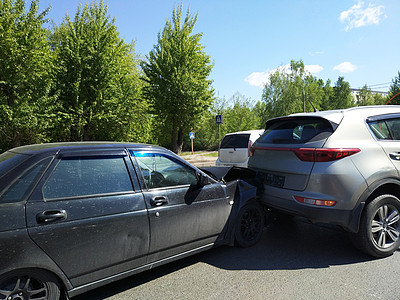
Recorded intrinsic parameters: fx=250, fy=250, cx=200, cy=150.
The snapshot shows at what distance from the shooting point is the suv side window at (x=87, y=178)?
7.33 ft

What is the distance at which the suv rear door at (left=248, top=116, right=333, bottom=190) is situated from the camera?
3203 mm

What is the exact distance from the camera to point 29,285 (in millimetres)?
2012

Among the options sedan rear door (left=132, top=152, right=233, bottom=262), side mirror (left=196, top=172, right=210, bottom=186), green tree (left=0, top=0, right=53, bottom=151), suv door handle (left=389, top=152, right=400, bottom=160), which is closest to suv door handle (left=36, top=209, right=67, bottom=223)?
sedan rear door (left=132, top=152, right=233, bottom=262)

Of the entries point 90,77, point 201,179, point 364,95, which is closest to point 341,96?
point 364,95

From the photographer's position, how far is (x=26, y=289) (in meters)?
1.97

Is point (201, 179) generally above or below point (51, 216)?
above

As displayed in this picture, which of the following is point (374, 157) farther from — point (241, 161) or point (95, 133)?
point (95, 133)

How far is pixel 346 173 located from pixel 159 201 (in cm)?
224

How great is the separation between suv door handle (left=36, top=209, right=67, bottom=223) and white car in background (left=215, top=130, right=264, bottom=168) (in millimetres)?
5737

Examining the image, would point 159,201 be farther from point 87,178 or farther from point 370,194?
point 370,194

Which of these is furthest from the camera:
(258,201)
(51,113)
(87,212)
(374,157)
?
(51,113)

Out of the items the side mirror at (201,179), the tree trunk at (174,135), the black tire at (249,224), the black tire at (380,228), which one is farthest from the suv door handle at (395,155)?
the tree trunk at (174,135)

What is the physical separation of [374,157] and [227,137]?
5120 millimetres

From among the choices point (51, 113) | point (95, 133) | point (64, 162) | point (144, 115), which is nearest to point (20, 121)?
point (51, 113)
